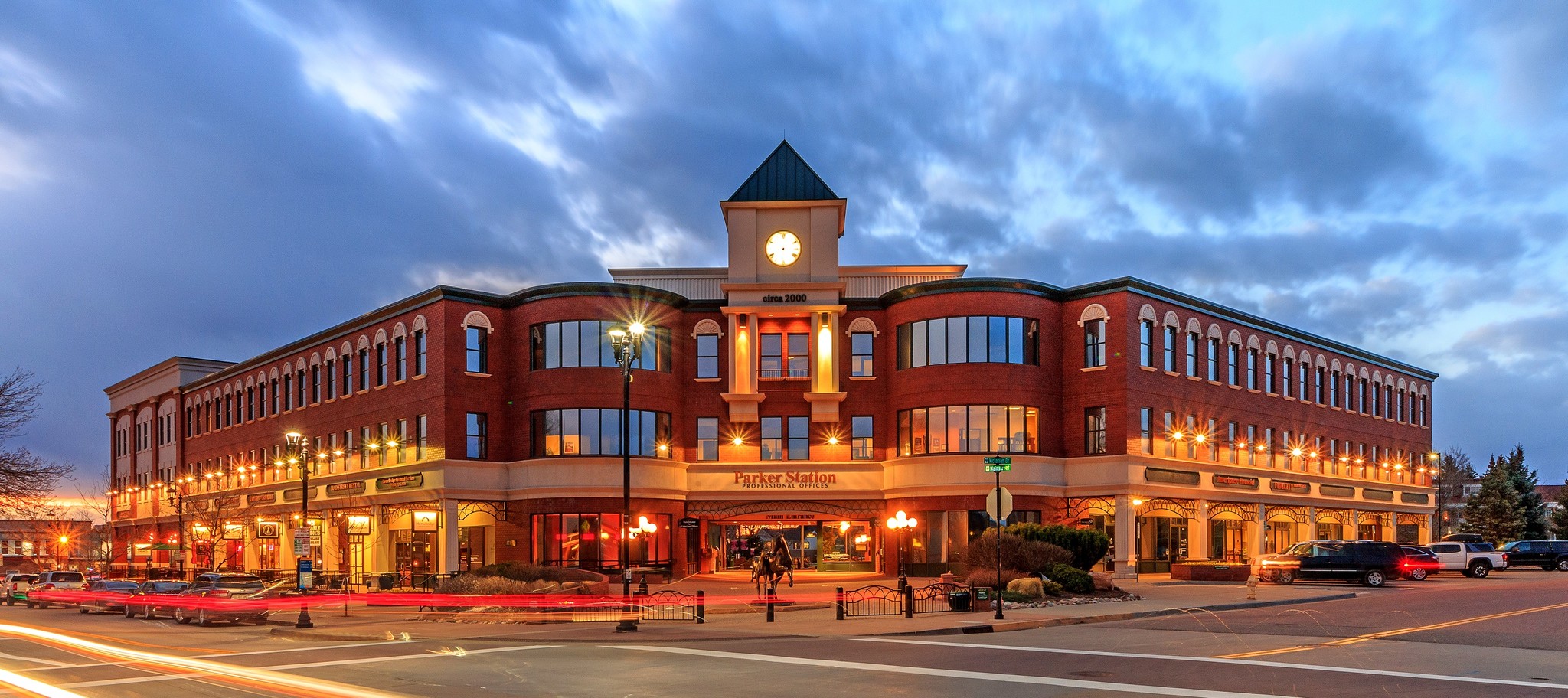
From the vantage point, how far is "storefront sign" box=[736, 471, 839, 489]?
173ft

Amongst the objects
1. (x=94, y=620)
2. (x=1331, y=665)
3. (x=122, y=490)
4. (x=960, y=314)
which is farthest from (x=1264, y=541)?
(x=122, y=490)

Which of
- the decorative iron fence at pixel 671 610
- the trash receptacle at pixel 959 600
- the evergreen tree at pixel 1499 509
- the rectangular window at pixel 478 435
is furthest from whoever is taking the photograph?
the evergreen tree at pixel 1499 509

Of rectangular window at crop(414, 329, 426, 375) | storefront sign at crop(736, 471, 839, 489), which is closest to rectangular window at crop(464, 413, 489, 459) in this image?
rectangular window at crop(414, 329, 426, 375)

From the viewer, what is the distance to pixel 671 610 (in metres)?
32.2

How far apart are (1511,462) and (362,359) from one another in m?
77.0

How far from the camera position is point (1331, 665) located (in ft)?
60.9

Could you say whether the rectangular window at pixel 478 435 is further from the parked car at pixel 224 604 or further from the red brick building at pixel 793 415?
the parked car at pixel 224 604

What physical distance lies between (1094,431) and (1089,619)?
2258cm

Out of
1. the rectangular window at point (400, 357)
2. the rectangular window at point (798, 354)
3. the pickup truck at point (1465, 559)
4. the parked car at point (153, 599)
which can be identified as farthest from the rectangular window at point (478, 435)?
the pickup truck at point (1465, 559)

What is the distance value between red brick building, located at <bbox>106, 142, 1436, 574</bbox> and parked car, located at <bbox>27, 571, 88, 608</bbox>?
7337mm

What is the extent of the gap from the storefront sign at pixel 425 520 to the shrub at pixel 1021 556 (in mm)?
23499

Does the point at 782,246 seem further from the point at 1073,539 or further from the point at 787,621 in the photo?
the point at 787,621

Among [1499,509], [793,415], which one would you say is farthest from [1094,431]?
[1499,509]

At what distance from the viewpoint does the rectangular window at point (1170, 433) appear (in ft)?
168
